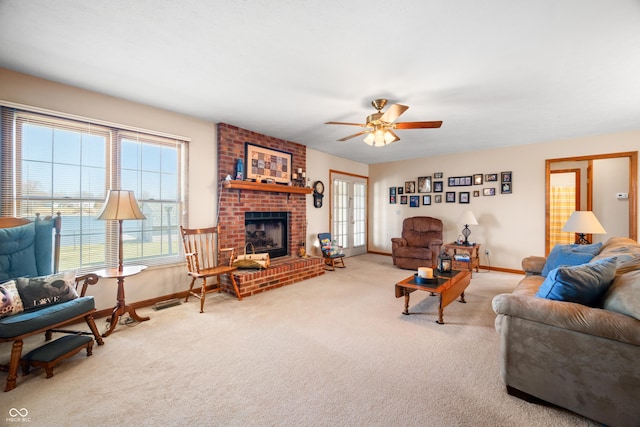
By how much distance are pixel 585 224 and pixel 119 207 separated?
537cm

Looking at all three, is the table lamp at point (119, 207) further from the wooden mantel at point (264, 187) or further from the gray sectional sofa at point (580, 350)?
the gray sectional sofa at point (580, 350)

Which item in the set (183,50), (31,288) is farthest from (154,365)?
(183,50)

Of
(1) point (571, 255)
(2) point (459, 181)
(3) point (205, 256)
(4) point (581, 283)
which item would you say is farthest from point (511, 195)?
(3) point (205, 256)

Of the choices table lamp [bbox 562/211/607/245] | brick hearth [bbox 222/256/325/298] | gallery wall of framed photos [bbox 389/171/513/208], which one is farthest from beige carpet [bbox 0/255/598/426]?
gallery wall of framed photos [bbox 389/171/513/208]

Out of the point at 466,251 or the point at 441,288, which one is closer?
the point at 441,288

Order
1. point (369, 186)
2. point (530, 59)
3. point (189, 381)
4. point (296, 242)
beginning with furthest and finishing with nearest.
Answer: point (369, 186) → point (296, 242) → point (530, 59) → point (189, 381)

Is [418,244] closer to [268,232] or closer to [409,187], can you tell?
[409,187]

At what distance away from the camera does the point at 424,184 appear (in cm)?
626

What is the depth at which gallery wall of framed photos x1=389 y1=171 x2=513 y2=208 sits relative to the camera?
5.34 metres

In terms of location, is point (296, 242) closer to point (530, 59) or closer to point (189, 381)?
point (189, 381)

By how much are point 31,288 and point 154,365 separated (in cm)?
114

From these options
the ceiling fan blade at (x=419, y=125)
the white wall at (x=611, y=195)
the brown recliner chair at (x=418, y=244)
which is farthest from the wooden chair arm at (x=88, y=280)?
the white wall at (x=611, y=195)

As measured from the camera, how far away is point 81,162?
2.90m

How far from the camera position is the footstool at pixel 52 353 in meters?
1.90
